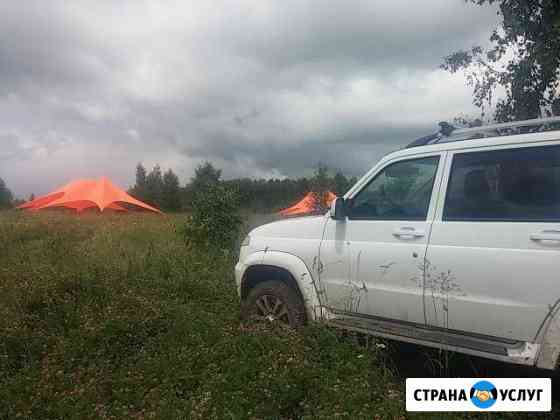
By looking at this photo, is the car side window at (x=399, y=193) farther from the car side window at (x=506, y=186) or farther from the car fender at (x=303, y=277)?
the car fender at (x=303, y=277)

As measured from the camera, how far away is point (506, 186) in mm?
3369

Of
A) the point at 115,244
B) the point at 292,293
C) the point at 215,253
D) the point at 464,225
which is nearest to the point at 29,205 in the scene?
the point at 115,244

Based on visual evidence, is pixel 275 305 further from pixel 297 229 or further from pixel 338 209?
pixel 338 209

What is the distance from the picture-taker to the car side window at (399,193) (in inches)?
149

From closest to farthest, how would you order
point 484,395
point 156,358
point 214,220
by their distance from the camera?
point 484,395, point 156,358, point 214,220

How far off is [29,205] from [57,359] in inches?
945

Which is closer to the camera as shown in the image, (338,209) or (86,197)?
(338,209)

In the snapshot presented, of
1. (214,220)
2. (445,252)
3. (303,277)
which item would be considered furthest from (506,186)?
(214,220)

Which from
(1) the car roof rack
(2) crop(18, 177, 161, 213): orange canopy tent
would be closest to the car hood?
(1) the car roof rack

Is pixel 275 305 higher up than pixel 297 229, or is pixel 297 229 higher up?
pixel 297 229

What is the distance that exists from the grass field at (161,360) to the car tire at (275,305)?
21 cm

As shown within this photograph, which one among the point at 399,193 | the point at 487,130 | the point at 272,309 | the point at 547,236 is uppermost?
the point at 487,130

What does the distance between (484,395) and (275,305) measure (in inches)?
79.3

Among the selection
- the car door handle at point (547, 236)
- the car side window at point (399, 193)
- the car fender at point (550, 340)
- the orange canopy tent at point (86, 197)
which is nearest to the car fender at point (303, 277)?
the car side window at point (399, 193)
